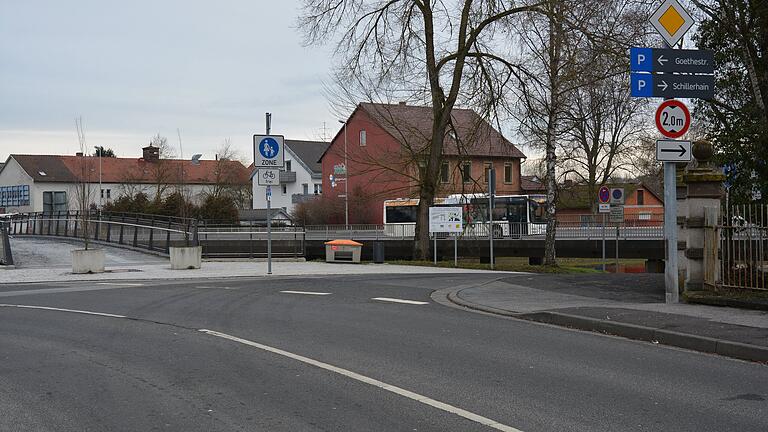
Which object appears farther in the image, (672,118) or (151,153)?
(151,153)

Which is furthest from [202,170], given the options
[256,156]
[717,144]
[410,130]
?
[717,144]

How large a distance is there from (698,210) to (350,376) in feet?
27.4

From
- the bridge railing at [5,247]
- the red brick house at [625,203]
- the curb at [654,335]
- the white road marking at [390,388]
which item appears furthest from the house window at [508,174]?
the white road marking at [390,388]

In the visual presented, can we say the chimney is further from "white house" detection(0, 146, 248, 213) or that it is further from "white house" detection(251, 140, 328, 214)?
"white house" detection(251, 140, 328, 214)

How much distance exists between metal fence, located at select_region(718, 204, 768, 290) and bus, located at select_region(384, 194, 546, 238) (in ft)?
77.2

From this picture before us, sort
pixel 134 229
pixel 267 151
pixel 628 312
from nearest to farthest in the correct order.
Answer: pixel 628 312 < pixel 267 151 < pixel 134 229

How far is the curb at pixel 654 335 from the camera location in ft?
28.8

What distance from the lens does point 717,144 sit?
16781 mm

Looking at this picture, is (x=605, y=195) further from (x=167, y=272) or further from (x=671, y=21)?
(x=671, y=21)

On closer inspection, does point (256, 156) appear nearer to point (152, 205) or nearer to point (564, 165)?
point (564, 165)

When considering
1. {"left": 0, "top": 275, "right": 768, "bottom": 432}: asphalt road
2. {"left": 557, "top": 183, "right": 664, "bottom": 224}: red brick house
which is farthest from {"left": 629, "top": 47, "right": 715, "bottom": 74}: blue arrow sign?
{"left": 557, "top": 183, "right": 664, "bottom": 224}: red brick house

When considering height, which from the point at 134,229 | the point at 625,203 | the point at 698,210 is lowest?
the point at 134,229

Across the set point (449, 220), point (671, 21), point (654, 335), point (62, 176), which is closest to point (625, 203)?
point (449, 220)

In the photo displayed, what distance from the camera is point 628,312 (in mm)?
11719
